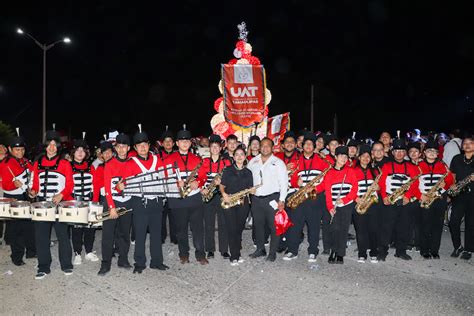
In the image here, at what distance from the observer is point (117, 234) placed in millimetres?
7605

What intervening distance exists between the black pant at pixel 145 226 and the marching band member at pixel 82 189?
3.77 feet

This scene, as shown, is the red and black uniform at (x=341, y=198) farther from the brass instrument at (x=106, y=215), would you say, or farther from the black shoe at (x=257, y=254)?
the brass instrument at (x=106, y=215)

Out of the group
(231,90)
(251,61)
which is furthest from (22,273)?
(251,61)

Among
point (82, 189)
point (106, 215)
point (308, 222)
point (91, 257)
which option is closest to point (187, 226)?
point (106, 215)

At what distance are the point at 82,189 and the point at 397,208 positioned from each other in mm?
5763

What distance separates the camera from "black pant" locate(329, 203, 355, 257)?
770 centimetres

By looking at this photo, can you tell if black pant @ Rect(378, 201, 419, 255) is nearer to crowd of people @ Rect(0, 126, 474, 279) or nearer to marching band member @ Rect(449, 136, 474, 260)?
crowd of people @ Rect(0, 126, 474, 279)

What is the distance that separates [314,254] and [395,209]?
1.68 meters

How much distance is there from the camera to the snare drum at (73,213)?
21.6 feet

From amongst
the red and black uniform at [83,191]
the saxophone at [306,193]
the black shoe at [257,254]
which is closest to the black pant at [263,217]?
the black shoe at [257,254]

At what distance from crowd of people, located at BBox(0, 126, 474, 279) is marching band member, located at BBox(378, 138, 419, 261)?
18mm

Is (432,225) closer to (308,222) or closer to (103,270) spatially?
(308,222)

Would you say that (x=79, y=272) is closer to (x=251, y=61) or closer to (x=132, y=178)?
(x=132, y=178)

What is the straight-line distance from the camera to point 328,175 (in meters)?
7.80
